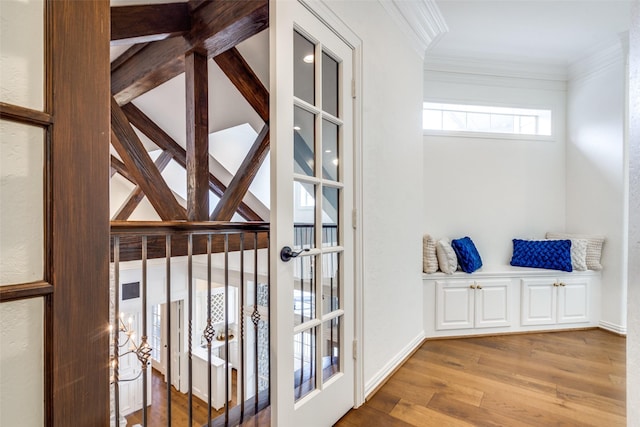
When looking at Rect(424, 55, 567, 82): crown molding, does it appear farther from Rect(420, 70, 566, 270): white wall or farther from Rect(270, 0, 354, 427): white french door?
Rect(270, 0, 354, 427): white french door

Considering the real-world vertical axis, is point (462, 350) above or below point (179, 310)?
above

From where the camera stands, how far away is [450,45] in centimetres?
329

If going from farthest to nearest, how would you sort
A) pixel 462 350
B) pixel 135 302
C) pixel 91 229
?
pixel 135 302 < pixel 462 350 < pixel 91 229

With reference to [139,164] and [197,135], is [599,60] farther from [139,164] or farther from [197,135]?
[139,164]

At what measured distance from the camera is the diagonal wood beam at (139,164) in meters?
2.62

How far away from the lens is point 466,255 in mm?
3129

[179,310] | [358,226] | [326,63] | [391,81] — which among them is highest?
[391,81]

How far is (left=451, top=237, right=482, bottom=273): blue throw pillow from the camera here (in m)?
3.12

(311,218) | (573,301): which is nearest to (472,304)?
(573,301)

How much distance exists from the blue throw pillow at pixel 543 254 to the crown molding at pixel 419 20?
→ 2263 mm

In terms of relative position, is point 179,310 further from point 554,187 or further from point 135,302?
point 554,187

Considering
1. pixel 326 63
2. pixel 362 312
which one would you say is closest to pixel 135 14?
pixel 326 63

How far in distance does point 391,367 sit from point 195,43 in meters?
2.79

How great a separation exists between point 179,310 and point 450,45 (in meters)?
6.03
